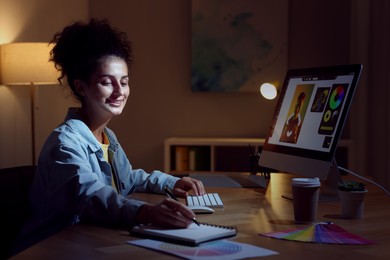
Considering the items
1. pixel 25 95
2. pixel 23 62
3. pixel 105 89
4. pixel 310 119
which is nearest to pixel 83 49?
pixel 105 89

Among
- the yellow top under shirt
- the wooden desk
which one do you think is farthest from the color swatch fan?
the yellow top under shirt

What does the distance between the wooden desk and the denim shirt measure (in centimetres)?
6

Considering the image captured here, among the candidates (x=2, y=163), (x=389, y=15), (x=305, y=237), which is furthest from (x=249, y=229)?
(x=389, y=15)

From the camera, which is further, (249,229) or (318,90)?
(318,90)

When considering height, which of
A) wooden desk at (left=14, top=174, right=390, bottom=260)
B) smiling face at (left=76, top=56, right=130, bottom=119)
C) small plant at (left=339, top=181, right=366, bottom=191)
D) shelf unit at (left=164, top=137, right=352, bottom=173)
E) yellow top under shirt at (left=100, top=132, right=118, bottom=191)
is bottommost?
shelf unit at (left=164, top=137, right=352, bottom=173)

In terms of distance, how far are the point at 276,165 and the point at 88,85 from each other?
29.4 inches

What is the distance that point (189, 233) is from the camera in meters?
1.37

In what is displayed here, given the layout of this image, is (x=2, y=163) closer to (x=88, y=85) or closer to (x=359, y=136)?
(x=88, y=85)

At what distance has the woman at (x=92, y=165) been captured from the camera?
1520mm

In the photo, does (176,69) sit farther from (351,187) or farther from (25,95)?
(351,187)

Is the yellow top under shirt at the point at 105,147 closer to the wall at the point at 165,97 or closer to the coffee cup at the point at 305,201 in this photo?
the coffee cup at the point at 305,201

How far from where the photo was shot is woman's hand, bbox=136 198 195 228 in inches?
56.3

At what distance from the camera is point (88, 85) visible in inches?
78.7

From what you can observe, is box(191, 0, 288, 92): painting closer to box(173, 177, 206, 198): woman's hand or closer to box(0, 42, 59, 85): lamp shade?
box(0, 42, 59, 85): lamp shade
